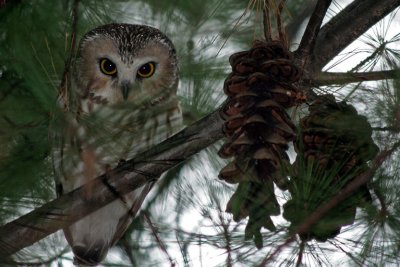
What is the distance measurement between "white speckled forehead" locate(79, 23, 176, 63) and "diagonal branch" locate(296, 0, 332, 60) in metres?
0.82

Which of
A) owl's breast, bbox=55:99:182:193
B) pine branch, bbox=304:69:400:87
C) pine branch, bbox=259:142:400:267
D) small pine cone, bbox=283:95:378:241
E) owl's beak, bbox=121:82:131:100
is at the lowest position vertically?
pine branch, bbox=259:142:400:267

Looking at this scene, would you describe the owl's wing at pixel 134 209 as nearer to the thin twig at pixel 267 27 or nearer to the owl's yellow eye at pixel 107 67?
the owl's yellow eye at pixel 107 67

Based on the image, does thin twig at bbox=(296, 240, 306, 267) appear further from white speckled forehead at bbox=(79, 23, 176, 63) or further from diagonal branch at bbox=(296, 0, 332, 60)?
white speckled forehead at bbox=(79, 23, 176, 63)

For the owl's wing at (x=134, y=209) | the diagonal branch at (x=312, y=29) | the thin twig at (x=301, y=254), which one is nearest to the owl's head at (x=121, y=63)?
the owl's wing at (x=134, y=209)

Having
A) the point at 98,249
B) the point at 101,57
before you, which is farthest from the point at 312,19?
the point at 98,249

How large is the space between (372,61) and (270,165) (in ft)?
1.59

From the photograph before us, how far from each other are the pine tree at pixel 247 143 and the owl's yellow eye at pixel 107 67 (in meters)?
0.22

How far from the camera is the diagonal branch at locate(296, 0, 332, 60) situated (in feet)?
6.10

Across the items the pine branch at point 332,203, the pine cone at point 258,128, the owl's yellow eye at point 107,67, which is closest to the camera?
the pine branch at point 332,203

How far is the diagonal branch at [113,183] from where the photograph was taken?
6.06 feet

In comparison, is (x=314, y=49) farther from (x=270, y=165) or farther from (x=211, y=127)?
(x=270, y=165)

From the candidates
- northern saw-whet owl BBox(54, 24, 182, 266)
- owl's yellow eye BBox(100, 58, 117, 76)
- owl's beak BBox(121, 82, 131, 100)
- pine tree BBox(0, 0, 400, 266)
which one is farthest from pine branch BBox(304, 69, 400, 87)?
owl's yellow eye BBox(100, 58, 117, 76)

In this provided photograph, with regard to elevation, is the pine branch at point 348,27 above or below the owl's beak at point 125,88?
below

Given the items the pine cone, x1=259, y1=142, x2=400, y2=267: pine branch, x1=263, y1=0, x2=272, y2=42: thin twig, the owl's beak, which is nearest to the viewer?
x1=259, y1=142, x2=400, y2=267: pine branch
